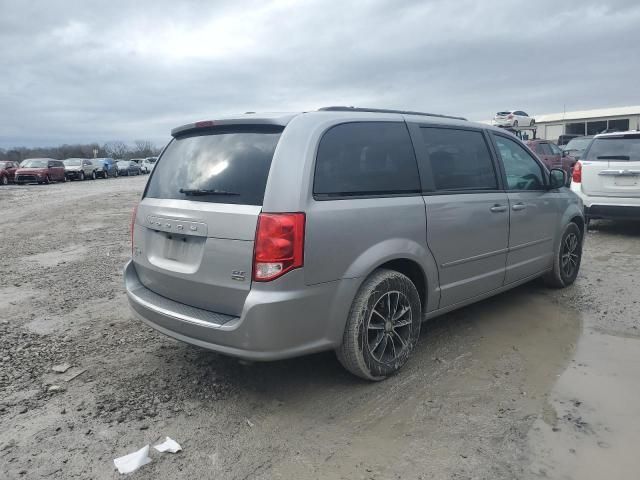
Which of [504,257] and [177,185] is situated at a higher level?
[177,185]

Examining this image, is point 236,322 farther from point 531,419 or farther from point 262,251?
point 531,419

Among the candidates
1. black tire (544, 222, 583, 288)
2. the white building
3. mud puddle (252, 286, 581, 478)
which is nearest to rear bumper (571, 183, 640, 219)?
black tire (544, 222, 583, 288)

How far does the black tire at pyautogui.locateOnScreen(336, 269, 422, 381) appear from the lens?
3.35 metres

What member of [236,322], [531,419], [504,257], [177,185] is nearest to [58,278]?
[177,185]

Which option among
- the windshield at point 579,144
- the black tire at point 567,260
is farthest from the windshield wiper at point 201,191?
the windshield at point 579,144

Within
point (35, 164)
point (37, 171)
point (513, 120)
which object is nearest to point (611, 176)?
point (513, 120)

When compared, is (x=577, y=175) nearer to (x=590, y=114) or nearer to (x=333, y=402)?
(x=333, y=402)

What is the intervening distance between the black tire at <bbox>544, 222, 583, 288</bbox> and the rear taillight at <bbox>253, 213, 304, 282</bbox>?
145 inches

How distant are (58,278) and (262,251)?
15.4 feet

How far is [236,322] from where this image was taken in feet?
10.0

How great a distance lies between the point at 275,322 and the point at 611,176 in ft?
25.2

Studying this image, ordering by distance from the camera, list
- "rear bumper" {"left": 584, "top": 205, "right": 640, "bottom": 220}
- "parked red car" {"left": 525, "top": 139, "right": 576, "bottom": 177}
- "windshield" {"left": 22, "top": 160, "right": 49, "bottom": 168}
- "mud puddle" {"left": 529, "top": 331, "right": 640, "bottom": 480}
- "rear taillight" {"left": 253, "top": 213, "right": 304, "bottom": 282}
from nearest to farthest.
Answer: "mud puddle" {"left": 529, "top": 331, "right": 640, "bottom": 480}, "rear taillight" {"left": 253, "top": 213, "right": 304, "bottom": 282}, "rear bumper" {"left": 584, "top": 205, "right": 640, "bottom": 220}, "parked red car" {"left": 525, "top": 139, "right": 576, "bottom": 177}, "windshield" {"left": 22, "top": 160, "right": 49, "bottom": 168}

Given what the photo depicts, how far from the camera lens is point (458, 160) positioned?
4289mm

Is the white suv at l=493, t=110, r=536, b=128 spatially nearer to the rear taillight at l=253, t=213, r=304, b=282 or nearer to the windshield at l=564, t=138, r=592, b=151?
the windshield at l=564, t=138, r=592, b=151
